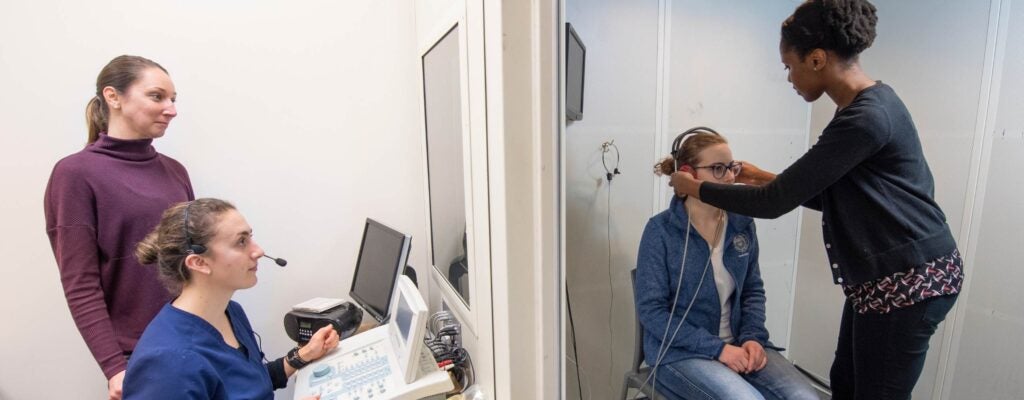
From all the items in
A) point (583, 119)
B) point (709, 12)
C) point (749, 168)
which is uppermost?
point (709, 12)

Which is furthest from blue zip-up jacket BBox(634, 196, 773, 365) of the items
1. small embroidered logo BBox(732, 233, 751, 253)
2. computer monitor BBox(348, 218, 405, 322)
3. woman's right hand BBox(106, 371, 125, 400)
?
woman's right hand BBox(106, 371, 125, 400)

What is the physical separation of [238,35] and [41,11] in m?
0.53

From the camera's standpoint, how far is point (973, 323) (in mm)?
1660

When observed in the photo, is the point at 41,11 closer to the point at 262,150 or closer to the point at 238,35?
the point at 238,35

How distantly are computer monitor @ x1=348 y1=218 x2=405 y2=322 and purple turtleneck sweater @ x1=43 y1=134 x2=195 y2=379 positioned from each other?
1.80 feet

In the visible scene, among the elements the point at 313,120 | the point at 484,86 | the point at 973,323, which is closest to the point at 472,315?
the point at 484,86

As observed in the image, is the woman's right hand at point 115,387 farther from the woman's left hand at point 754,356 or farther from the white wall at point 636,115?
the woman's left hand at point 754,356

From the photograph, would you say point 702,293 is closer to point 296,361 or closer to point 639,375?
point 639,375

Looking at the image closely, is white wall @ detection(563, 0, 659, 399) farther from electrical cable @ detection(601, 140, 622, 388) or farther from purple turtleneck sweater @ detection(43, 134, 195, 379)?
purple turtleneck sweater @ detection(43, 134, 195, 379)

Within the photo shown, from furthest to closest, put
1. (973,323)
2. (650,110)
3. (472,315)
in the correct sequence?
(650,110) → (973,323) → (472,315)

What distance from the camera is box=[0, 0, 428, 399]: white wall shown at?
139 centimetres

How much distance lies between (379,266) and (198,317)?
22.0 inches

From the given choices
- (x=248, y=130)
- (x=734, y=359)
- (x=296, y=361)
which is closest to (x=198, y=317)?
(x=296, y=361)

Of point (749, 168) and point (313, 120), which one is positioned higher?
point (313, 120)
